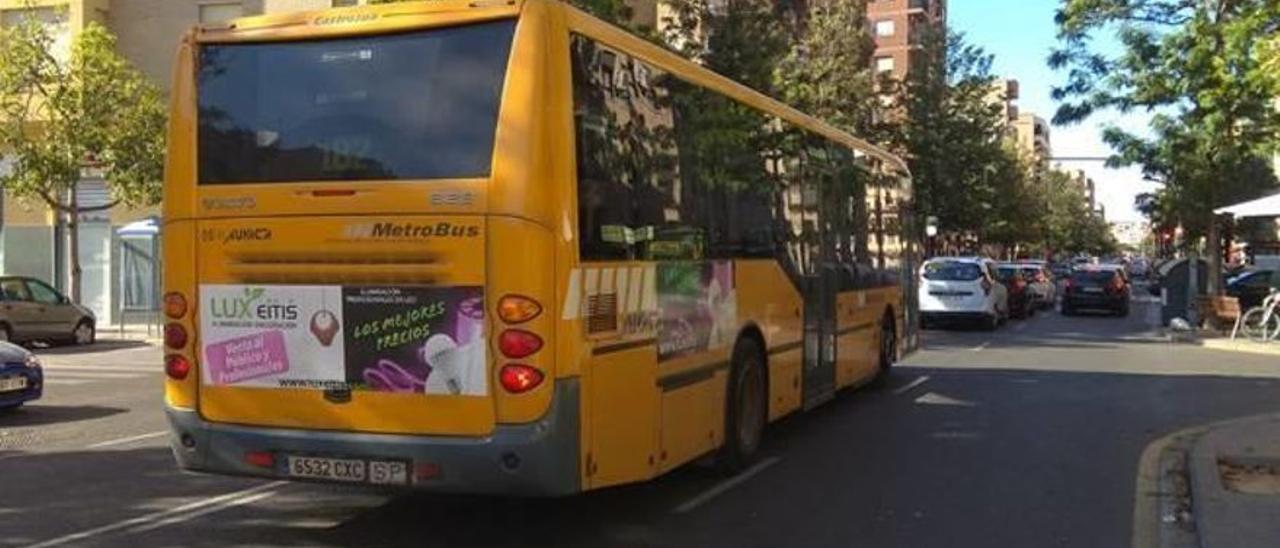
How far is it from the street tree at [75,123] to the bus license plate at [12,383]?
599 inches

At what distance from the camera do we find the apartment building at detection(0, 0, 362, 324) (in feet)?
109

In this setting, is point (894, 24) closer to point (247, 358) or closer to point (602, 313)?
point (602, 313)

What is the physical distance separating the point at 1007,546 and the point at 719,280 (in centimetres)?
267

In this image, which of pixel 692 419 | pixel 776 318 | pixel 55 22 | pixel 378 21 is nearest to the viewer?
pixel 378 21

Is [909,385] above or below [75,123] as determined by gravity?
below

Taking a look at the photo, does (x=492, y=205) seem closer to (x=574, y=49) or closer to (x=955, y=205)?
(x=574, y=49)

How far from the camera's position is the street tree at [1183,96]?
27.8 meters

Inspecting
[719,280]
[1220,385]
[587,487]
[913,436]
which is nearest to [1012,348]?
[1220,385]

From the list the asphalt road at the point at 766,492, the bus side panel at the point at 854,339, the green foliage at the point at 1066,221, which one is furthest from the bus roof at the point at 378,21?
the green foliage at the point at 1066,221

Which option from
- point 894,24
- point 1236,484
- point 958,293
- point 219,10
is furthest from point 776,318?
point 894,24

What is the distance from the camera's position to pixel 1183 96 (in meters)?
28.9

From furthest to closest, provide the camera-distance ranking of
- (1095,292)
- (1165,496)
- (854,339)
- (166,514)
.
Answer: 1. (1095,292)
2. (854,339)
3. (1165,496)
4. (166,514)

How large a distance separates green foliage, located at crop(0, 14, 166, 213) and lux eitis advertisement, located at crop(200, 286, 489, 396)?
72.6 ft

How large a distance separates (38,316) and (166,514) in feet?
62.2
